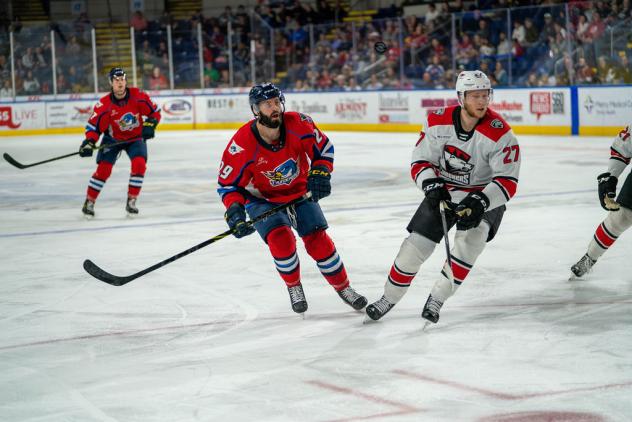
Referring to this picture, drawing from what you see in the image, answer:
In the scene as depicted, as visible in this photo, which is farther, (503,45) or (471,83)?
(503,45)

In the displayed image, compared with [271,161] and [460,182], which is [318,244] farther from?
[460,182]

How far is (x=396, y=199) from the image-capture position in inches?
367

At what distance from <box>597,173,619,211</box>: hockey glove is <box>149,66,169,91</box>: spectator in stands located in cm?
1716

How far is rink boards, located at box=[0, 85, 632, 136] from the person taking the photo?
15.4 m

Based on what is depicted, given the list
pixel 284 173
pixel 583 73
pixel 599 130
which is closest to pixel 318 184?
pixel 284 173

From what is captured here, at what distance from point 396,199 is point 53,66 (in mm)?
13286

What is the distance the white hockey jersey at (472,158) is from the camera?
Answer: 4379 millimetres

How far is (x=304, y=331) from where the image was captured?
4.47 metres

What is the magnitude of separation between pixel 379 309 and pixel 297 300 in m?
0.46

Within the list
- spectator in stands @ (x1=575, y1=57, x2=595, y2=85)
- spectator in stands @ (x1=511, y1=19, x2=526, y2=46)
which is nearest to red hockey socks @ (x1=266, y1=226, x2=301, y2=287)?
spectator in stands @ (x1=575, y1=57, x2=595, y2=85)

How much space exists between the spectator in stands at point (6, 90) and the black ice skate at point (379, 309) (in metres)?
17.5

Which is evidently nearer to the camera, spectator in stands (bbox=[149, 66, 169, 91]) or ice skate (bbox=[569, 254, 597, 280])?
ice skate (bbox=[569, 254, 597, 280])

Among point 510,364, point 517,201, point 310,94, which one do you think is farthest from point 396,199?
point 310,94

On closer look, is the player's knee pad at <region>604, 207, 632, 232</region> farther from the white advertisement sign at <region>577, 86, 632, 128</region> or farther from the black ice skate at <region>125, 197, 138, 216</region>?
the white advertisement sign at <region>577, 86, 632, 128</region>
